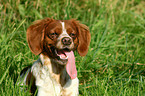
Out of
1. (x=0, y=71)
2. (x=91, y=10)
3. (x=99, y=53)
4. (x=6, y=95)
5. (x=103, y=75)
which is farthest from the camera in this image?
(x=91, y=10)

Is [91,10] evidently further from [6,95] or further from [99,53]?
[6,95]

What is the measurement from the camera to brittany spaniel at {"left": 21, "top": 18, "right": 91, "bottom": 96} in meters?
3.15

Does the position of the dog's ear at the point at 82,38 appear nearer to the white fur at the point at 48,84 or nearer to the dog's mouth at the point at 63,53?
the dog's mouth at the point at 63,53

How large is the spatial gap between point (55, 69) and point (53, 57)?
18 cm

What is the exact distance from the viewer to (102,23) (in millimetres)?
5184

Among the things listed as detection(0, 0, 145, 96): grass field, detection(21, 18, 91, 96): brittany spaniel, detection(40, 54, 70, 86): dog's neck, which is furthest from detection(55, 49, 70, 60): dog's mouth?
detection(0, 0, 145, 96): grass field

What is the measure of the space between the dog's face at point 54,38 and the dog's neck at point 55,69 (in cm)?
7

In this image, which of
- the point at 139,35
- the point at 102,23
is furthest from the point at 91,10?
the point at 139,35

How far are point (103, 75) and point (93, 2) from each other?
7.76ft

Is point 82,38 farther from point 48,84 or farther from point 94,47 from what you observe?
point 94,47

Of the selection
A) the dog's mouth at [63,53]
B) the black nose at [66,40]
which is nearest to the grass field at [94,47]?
the dog's mouth at [63,53]

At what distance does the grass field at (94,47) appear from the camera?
3570 mm

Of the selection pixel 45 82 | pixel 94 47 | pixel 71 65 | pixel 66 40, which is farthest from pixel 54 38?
pixel 94 47

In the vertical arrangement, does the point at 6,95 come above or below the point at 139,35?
below
